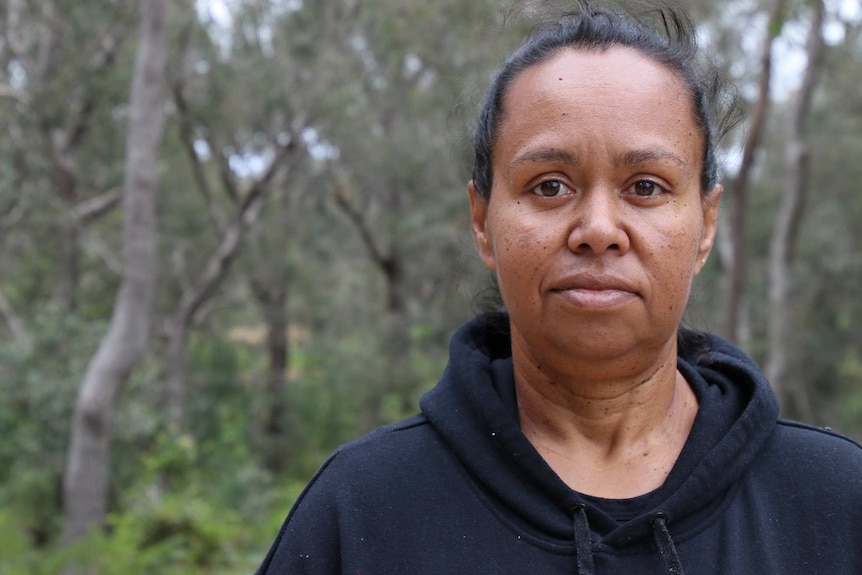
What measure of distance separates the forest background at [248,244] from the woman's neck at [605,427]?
3.17m

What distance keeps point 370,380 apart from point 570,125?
646 inches

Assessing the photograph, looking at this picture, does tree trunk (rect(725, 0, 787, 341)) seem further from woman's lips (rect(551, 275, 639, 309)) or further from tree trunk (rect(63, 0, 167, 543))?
woman's lips (rect(551, 275, 639, 309))

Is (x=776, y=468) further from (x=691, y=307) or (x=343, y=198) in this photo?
(x=343, y=198)

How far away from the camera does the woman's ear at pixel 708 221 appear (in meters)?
1.59

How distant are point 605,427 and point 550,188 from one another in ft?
1.40

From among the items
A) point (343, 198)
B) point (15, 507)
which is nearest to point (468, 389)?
point (15, 507)

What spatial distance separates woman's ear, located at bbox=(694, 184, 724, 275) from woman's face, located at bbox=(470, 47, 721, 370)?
0.10 m

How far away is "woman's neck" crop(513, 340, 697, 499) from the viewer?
1518mm

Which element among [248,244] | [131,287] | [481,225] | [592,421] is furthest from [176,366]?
[592,421]

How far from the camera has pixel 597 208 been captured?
1.40 meters

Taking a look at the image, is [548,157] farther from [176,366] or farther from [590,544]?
[176,366]

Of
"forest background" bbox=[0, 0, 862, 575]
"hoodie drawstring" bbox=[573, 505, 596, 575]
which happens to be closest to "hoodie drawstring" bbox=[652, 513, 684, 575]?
"hoodie drawstring" bbox=[573, 505, 596, 575]

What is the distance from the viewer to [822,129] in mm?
16766

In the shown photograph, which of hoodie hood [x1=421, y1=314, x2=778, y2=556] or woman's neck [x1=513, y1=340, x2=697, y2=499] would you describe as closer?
hoodie hood [x1=421, y1=314, x2=778, y2=556]
